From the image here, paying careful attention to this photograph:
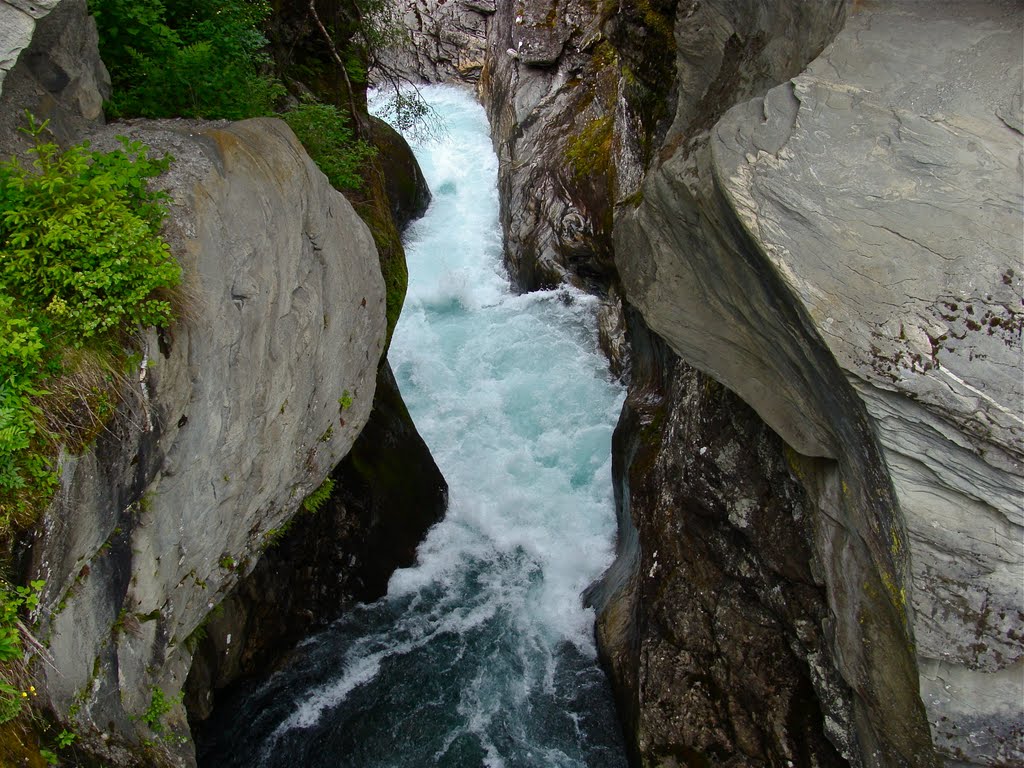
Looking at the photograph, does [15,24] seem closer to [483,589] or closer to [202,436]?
[202,436]

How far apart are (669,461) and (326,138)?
5.19m

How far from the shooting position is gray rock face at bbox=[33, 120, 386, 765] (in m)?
4.61

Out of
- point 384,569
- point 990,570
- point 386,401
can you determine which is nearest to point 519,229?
point 386,401

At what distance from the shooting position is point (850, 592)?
5633 mm

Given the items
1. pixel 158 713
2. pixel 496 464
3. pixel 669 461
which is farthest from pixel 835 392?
pixel 496 464

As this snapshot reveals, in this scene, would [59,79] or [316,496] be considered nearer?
[59,79]

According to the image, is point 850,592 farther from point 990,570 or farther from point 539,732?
point 539,732

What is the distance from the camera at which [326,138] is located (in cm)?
832

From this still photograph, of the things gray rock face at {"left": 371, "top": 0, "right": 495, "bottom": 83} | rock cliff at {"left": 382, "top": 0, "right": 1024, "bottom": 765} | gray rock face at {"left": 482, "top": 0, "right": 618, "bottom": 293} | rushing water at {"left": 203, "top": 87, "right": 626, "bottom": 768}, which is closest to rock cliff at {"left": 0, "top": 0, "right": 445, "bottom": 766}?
rushing water at {"left": 203, "top": 87, "right": 626, "bottom": 768}

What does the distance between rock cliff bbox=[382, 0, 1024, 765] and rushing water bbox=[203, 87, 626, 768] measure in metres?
1.04

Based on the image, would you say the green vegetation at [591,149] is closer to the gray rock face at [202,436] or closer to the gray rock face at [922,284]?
the gray rock face at [202,436]

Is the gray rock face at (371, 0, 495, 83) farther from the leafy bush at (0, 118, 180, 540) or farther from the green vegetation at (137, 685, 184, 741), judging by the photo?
the green vegetation at (137, 685, 184, 741)

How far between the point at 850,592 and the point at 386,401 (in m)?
6.37

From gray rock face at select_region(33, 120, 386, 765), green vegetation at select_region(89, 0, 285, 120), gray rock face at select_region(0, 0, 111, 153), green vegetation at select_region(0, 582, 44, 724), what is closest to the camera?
green vegetation at select_region(0, 582, 44, 724)
